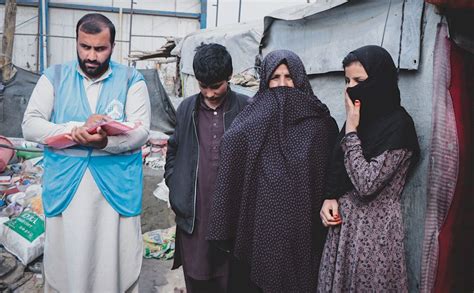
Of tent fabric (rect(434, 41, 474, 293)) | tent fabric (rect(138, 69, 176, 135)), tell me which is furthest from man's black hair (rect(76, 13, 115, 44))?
tent fabric (rect(138, 69, 176, 135))

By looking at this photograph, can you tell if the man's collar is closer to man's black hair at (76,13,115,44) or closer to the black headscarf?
man's black hair at (76,13,115,44)

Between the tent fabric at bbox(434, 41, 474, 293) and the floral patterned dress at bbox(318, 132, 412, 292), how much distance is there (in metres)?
0.31

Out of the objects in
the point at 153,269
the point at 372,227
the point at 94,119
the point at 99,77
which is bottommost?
the point at 153,269

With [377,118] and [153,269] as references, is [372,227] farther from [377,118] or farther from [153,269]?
[153,269]

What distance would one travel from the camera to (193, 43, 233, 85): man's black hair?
2338 mm

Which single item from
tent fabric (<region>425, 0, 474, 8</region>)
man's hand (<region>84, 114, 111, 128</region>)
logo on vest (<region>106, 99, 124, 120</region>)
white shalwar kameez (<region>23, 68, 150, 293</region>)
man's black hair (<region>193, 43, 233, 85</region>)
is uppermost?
tent fabric (<region>425, 0, 474, 8</region>)

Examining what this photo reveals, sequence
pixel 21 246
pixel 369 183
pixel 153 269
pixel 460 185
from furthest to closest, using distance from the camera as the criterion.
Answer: pixel 153 269, pixel 21 246, pixel 460 185, pixel 369 183

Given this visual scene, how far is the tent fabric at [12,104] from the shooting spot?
7.67 m

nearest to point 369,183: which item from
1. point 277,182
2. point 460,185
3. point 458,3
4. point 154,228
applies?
point 277,182

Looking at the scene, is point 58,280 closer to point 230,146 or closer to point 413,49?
point 230,146

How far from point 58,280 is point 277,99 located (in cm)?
156

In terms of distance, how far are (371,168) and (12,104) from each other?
749 cm

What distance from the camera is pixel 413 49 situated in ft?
7.61

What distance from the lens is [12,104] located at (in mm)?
7703
